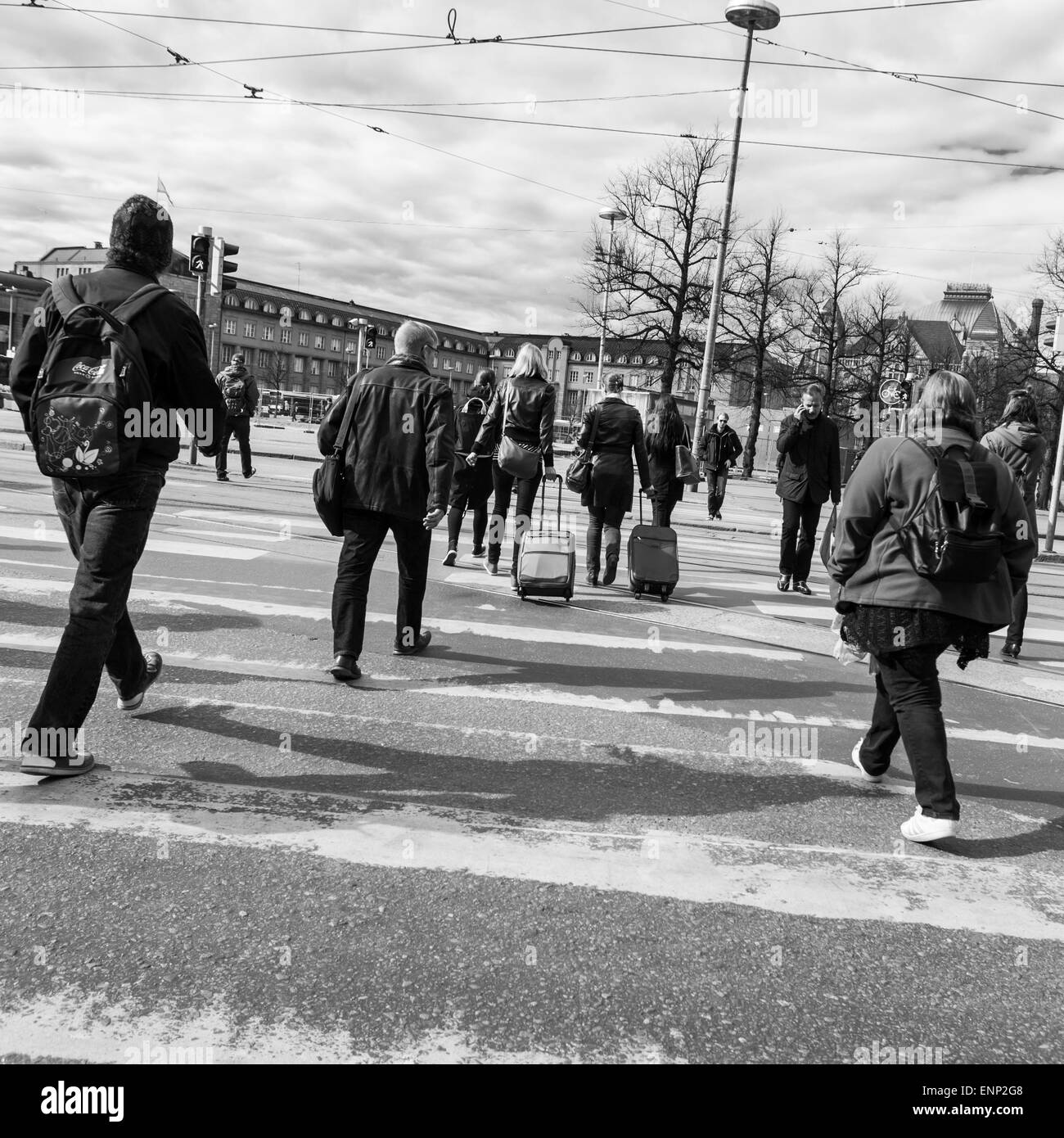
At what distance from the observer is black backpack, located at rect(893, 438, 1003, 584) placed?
369 cm

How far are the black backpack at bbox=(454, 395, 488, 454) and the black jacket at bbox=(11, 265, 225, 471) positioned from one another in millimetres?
6031

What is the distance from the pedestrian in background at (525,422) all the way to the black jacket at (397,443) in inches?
102

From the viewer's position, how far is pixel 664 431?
9461 millimetres

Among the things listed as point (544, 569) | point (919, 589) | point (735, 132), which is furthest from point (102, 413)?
point (735, 132)


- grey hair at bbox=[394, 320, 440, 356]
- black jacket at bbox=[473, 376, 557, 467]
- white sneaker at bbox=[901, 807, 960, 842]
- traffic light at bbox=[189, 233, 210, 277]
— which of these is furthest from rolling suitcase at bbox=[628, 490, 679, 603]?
traffic light at bbox=[189, 233, 210, 277]

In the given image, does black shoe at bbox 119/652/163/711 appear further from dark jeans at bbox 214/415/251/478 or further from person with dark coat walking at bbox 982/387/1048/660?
dark jeans at bbox 214/415/251/478

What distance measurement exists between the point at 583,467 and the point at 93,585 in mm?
5681

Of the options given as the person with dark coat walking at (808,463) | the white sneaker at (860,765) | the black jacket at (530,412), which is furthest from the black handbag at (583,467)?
the white sneaker at (860,765)

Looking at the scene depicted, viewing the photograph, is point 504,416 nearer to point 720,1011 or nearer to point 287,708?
point 287,708

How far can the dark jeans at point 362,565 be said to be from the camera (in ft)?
17.7

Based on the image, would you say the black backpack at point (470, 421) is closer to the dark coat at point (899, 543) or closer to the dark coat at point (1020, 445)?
the dark coat at point (1020, 445)

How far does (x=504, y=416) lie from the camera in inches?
338

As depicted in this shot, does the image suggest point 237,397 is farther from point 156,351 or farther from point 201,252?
point 156,351

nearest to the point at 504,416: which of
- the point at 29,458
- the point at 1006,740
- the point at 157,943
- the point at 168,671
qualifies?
the point at 168,671
